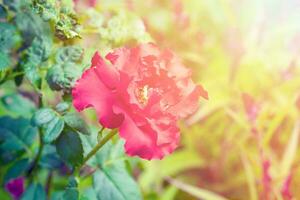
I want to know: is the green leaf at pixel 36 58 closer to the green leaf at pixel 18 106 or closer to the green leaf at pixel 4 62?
the green leaf at pixel 4 62

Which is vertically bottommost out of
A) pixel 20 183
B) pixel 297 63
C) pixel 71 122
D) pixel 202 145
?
pixel 202 145

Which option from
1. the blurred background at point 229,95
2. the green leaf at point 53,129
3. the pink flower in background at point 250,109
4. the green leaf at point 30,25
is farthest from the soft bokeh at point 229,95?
the green leaf at point 53,129

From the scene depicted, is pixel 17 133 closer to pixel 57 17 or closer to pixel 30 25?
pixel 30 25

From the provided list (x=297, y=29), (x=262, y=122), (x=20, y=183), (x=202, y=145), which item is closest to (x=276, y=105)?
(x=262, y=122)

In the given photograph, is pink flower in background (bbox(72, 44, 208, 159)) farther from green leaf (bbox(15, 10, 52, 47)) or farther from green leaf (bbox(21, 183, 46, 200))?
green leaf (bbox(21, 183, 46, 200))

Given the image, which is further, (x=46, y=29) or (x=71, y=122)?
(x=46, y=29)

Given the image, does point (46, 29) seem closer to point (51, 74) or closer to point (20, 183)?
point (51, 74)

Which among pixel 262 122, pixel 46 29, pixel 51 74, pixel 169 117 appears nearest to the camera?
pixel 169 117
